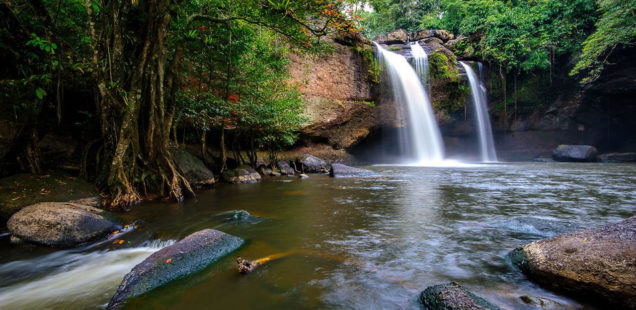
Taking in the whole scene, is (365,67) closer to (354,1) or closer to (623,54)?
(354,1)

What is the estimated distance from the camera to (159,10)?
5.16 metres

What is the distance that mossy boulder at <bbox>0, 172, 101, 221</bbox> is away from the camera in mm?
4113

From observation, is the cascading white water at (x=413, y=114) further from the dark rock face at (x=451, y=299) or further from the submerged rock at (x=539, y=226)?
the dark rock face at (x=451, y=299)

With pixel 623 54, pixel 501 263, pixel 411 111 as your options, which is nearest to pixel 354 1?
pixel 501 263

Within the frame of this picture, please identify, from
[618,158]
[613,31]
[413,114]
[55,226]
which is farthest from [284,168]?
[618,158]

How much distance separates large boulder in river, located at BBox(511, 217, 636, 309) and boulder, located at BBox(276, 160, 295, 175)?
1002 centimetres

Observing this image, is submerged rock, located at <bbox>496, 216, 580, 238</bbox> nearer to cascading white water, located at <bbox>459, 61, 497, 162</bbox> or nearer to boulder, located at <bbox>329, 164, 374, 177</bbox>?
boulder, located at <bbox>329, 164, 374, 177</bbox>

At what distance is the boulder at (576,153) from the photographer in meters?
15.9

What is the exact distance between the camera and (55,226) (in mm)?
3434

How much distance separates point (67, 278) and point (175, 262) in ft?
3.91

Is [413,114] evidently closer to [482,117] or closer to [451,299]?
[482,117]

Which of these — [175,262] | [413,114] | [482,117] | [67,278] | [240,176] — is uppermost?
[413,114]

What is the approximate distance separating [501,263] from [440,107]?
1732cm

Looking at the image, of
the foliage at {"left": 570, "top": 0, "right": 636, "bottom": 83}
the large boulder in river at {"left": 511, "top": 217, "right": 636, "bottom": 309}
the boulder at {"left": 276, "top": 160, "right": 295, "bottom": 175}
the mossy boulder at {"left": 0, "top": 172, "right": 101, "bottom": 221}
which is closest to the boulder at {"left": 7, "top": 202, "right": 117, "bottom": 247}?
the mossy boulder at {"left": 0, "top": 172, "right": 101, "bottom": 221}
